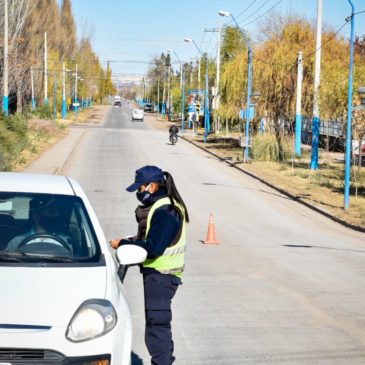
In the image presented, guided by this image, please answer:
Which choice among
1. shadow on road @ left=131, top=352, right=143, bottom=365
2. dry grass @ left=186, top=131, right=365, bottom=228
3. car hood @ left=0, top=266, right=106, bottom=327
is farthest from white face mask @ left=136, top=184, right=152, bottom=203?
dry grass @ left=186, top=131, right=365, bottom=228

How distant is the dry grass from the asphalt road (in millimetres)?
671

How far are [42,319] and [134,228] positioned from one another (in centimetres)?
1301

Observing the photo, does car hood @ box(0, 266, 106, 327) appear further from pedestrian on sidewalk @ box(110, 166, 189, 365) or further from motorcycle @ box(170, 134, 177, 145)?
motorcycle @ box(170, 134, 177, 145)

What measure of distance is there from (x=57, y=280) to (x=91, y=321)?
425mm

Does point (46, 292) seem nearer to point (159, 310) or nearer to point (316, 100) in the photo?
point (159, 310)

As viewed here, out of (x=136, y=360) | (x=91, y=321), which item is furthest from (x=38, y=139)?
(x=91, y=321)

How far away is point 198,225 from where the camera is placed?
60.9ft

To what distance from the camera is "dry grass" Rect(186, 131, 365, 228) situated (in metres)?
22.3

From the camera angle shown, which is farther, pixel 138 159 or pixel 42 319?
pixel 138 159

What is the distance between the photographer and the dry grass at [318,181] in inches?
877

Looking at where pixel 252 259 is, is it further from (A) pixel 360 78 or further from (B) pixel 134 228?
(A) pixel 360 78

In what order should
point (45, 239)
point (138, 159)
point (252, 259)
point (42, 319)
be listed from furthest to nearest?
point (138, 159), point (252, 259), point (45, 239), point (42, 319)

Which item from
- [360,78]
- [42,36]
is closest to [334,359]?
[360,78]

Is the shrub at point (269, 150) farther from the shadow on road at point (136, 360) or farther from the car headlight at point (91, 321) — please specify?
the car headlight at point (91, 321)
